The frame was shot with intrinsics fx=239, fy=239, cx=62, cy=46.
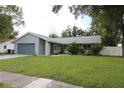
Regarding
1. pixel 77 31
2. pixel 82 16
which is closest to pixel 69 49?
pixel 82 16

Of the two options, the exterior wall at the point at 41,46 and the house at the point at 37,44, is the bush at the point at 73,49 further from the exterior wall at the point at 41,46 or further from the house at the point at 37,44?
the exterior wall at the point at 41,46

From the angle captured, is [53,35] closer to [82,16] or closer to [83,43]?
[83,43]

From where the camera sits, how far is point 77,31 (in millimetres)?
47531

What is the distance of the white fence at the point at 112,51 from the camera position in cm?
2798

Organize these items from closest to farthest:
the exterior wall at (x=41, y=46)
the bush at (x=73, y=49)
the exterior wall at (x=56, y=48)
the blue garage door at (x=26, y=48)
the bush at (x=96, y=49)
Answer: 1. the bush at (x=96, y=49)
2. the bush at (x=73, y=49)
3. the blue garage door at (x=26, y=48)
4. the exterior wall at (x=41, y=46)
5. the exterior wall at (x=56, y=48)

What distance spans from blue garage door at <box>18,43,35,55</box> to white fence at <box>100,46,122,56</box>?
27.8 feet

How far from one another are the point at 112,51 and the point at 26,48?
1064 centimetres

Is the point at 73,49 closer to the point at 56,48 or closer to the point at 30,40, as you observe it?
the point at 56,48

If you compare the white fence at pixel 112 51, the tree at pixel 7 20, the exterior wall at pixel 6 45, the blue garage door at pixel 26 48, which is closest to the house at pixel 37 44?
the blue garage door at pixel 26 48

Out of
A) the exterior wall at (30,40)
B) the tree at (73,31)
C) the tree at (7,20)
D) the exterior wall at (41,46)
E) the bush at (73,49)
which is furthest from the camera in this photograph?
the tree at (73,31)

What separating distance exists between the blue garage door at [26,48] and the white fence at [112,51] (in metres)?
8.47

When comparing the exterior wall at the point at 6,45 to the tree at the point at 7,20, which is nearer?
the tree at the point at 7,20

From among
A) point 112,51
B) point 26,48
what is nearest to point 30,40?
point 26,48

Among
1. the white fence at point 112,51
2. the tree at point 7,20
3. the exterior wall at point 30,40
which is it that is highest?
the tree at point 7,20
